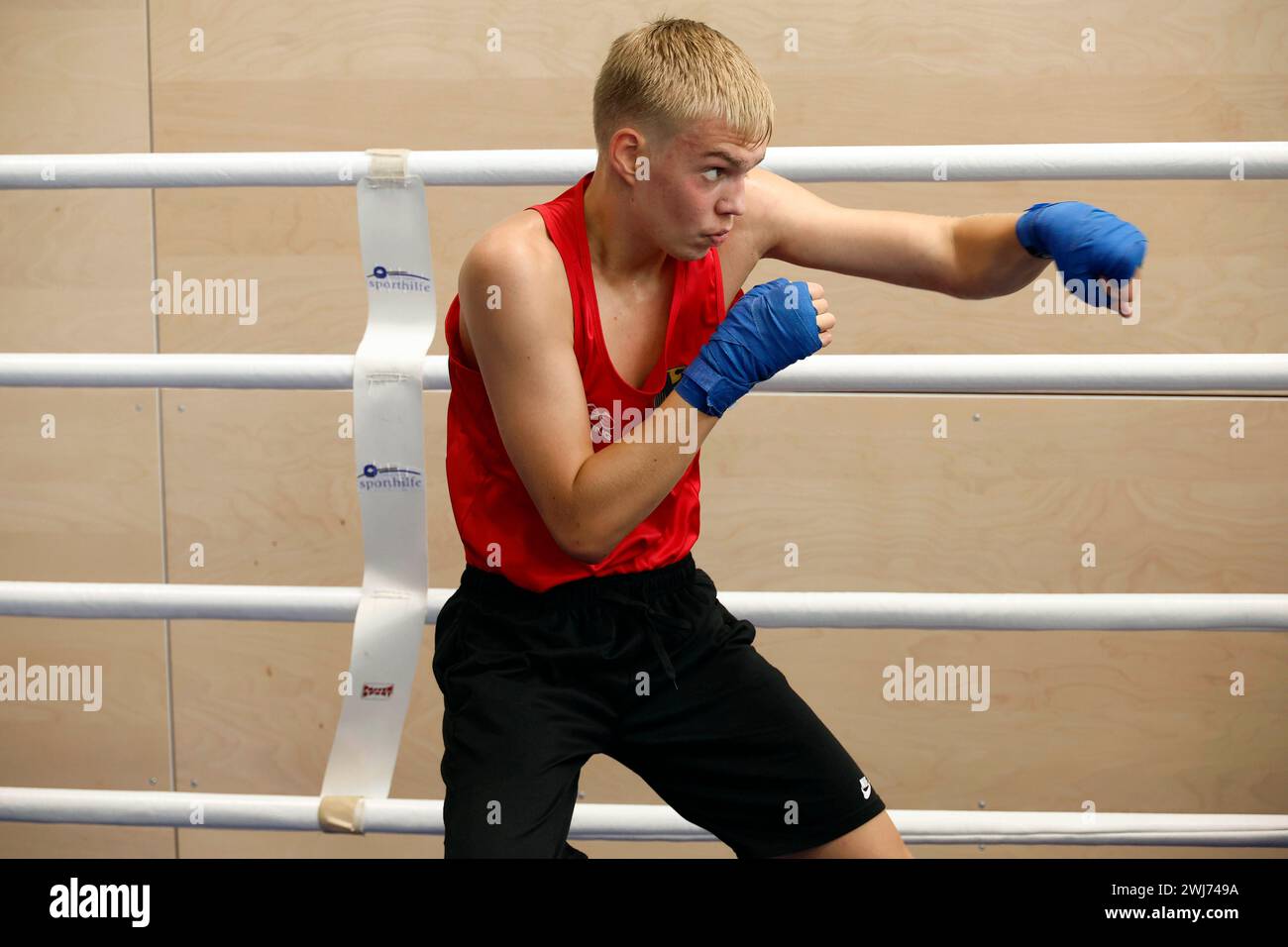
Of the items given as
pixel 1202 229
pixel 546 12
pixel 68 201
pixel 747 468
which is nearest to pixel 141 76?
pixel 68 201

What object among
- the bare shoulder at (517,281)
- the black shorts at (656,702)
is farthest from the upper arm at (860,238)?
the black shorts at (656,702)

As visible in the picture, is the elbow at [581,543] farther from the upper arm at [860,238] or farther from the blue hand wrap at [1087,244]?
the blue hand wrap at [1087,244]

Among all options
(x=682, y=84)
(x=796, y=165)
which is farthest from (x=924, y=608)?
(x=682, y=84)

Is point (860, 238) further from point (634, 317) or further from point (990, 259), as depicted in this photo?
point (634, 317)

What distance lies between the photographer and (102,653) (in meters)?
2.23

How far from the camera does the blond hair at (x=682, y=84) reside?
106 cm

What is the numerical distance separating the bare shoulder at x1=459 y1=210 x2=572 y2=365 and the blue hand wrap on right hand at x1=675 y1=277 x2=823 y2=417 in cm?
13

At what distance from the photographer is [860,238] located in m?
1.24

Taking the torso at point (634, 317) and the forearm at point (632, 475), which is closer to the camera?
the forearm at point (632, 475)

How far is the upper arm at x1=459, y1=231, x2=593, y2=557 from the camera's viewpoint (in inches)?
42.3

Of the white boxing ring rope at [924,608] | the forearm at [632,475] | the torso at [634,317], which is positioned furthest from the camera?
the white boxing ring rope at [924,608]

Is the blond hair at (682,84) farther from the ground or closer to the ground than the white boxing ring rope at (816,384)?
farther from the ground

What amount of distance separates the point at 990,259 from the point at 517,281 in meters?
0.49

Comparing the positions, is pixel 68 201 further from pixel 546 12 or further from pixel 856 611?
pixel 856 611
